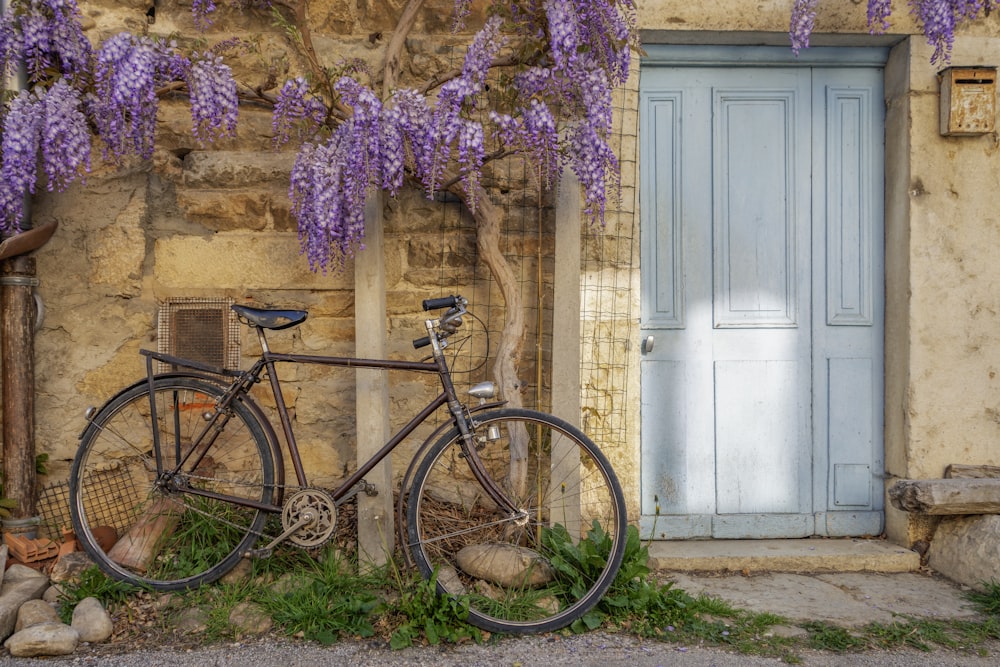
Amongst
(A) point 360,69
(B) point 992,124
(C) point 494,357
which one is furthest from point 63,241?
(B) point 992,124

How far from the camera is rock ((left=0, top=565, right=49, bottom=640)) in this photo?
8.65 ft

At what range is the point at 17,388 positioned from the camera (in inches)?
130

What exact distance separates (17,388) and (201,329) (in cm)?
80

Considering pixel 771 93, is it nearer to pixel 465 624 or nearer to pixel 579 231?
pixel 579 231

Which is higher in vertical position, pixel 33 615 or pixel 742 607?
pixel 33 615

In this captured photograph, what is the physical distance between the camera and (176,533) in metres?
3.08

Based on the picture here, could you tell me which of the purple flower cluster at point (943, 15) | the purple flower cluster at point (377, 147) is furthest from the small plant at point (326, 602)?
the purple flower cluster at point (943, 15)

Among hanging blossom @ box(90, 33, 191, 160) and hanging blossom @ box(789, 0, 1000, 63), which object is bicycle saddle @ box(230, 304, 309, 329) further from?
hanging blossom @ box(789, 0, 1000, 63)

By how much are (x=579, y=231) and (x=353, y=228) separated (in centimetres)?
100

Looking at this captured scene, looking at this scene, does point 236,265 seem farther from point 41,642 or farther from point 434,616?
point 434,616

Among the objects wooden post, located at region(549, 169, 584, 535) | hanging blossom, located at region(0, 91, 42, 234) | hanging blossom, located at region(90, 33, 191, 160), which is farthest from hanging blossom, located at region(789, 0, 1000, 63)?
hanging blossom, located at region(0, 91, 42, 234)

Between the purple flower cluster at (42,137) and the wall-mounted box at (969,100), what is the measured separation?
371cm

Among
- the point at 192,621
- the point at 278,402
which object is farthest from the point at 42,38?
the point at 192,621

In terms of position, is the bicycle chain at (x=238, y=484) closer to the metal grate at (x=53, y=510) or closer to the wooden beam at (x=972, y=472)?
the metal grate at (x=53, y=510)
